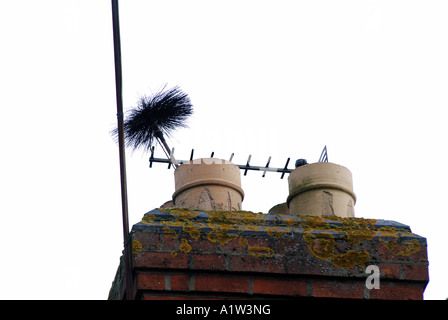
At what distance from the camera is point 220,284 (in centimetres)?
335

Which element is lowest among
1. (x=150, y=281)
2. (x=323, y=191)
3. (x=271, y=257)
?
(x=150, y=281)

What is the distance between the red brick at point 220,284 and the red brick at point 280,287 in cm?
4

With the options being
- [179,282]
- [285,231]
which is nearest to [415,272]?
[285,231]

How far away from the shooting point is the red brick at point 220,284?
3.33 m

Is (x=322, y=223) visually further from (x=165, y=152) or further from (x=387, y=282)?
(x=165, y=152)

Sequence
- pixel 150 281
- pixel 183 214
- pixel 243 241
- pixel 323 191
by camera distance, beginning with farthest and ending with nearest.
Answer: pixel 323 191, pixel 183 214, pixel 243 241, pixel 150 281

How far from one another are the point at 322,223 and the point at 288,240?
21 centimetres

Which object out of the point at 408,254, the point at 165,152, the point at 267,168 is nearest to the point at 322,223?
the point at 408,254

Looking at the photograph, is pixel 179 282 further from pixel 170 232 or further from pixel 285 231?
pixel 285 231

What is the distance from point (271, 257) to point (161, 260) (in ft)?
1.35

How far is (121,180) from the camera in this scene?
352 cm

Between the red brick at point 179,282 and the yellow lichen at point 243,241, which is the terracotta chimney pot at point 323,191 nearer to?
the yellow lichen at point 243,241
